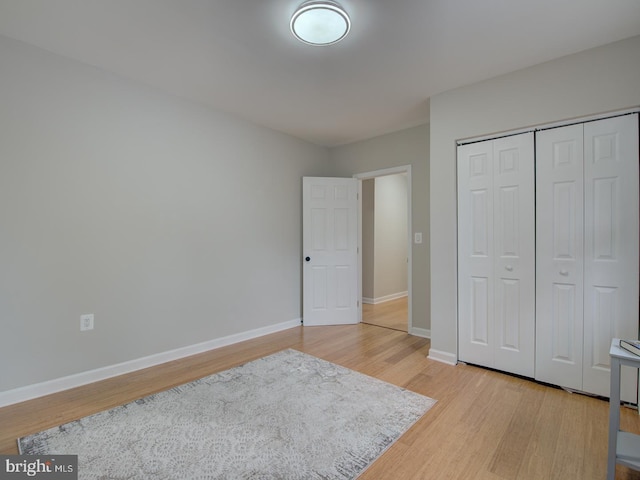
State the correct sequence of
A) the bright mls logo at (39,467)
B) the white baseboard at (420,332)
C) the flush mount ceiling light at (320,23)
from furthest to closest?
1. the white baseboard at (420,332)
2. the flush mount ceiling light at (320,23)
3. the bright mls logo at (39,467)

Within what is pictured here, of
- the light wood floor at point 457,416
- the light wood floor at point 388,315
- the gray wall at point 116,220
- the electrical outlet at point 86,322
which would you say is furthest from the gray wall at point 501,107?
the electrical outlet at point 86,322

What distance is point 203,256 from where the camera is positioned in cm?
334

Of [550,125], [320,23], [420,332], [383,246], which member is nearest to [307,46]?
[320,23]

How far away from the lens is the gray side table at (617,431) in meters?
1.42

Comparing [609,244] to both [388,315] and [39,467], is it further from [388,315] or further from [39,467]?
[39,467]

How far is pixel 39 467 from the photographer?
1611 millimetres

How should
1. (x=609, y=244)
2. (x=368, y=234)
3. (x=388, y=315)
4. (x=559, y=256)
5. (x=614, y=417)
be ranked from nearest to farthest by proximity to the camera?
(x=614, y=417), (x=609, y=244), (x=559, y=256), (x=388, y=315), (x=368, y=234)

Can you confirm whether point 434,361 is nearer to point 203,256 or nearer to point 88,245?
point 203,256

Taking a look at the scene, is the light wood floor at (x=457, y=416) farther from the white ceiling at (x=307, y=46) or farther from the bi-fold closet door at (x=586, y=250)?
the white ceiling at (x=307, y=46)

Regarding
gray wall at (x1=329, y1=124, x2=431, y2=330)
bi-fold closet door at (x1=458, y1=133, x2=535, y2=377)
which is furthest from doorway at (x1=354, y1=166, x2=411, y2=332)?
bi-fold closet door at (x1=458, y1=133, x2=535, y2=377)

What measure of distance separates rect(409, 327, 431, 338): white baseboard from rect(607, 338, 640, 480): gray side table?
2.25m

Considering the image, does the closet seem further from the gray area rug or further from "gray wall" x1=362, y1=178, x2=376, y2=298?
"gray wall" x1=362, y1=178, x2=376, y2=298

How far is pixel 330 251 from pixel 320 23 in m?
2.87

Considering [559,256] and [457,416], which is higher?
[559,256]
